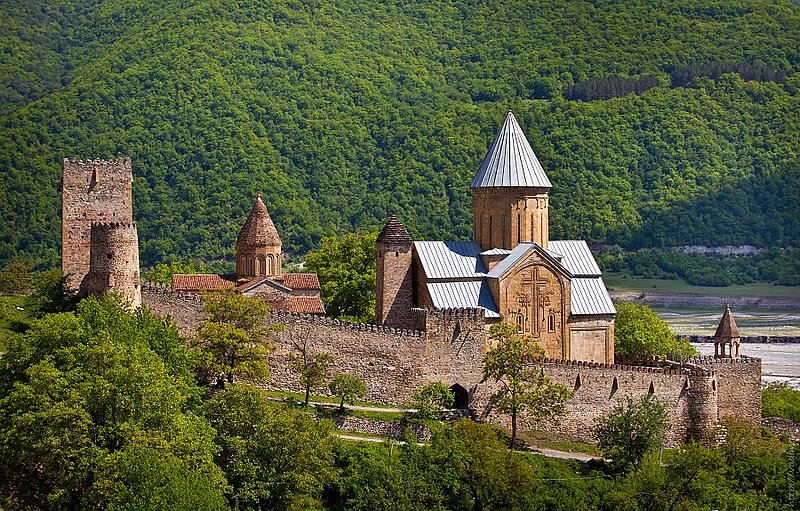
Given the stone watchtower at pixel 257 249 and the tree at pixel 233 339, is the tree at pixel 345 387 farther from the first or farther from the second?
the stone watchtower at pixel 257 249

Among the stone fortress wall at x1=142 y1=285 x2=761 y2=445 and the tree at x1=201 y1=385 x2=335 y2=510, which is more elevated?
the stone fortress wall at x1=142 y1=285 x2=761 y2=445

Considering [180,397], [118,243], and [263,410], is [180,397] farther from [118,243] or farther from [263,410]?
[118,243]

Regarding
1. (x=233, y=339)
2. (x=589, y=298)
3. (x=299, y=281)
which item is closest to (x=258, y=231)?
(x=299, y=281)

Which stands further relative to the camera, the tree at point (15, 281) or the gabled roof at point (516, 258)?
the tree at point (15, 281)

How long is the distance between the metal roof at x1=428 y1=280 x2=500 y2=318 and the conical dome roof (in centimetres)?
811

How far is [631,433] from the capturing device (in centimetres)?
3841

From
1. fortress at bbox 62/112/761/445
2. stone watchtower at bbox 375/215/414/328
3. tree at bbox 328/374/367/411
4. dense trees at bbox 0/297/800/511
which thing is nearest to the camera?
dense trees at bbox 0/297/800/511

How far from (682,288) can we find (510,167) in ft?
187

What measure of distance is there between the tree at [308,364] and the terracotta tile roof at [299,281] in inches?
369

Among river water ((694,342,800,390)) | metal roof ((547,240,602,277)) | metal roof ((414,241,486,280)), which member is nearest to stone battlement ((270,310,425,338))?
metal roof ((414,241,486,280))

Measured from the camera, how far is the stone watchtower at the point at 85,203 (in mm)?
38500

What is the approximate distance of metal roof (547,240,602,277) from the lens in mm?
44594

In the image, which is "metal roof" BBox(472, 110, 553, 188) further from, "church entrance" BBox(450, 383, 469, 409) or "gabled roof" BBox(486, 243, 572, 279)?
"church entrance" BBox(450, 383, 469, 409)

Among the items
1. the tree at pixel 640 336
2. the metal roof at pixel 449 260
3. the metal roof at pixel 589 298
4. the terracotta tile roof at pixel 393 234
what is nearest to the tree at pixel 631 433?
Result: the metal roof at pixel 589 298
